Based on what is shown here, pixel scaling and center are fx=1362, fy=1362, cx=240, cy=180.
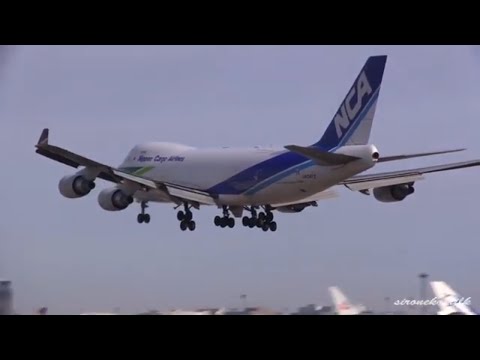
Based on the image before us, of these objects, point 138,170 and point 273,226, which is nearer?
point 273,226

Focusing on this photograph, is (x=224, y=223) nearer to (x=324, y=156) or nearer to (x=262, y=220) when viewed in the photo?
(x=262, y=220)

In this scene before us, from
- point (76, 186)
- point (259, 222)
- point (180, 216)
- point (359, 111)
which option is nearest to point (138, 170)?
point (180, 216)

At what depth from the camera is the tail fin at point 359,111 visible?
160 feet

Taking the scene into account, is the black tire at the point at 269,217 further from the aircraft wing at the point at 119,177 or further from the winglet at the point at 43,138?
the winglet at the point at 43,138

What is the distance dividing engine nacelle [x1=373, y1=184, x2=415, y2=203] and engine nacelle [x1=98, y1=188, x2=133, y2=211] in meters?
9.36

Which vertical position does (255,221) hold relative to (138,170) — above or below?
below

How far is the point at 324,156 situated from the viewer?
1805 inches

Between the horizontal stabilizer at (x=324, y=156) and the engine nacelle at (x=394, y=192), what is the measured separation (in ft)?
15.5

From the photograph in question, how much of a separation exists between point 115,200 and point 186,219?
11.6 feet

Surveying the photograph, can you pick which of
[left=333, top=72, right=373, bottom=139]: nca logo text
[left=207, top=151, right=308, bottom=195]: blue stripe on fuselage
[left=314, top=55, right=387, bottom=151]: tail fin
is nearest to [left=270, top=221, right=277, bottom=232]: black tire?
[left=207, top=151, right=308, bottom=195]: blue stripe on fuselage

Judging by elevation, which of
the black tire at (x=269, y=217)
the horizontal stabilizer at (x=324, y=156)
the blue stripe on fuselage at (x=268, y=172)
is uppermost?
the blue stripe on fuselage at (x=268, y=172)

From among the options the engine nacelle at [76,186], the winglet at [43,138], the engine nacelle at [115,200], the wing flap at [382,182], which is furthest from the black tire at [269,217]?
the winglet at [43,138]
